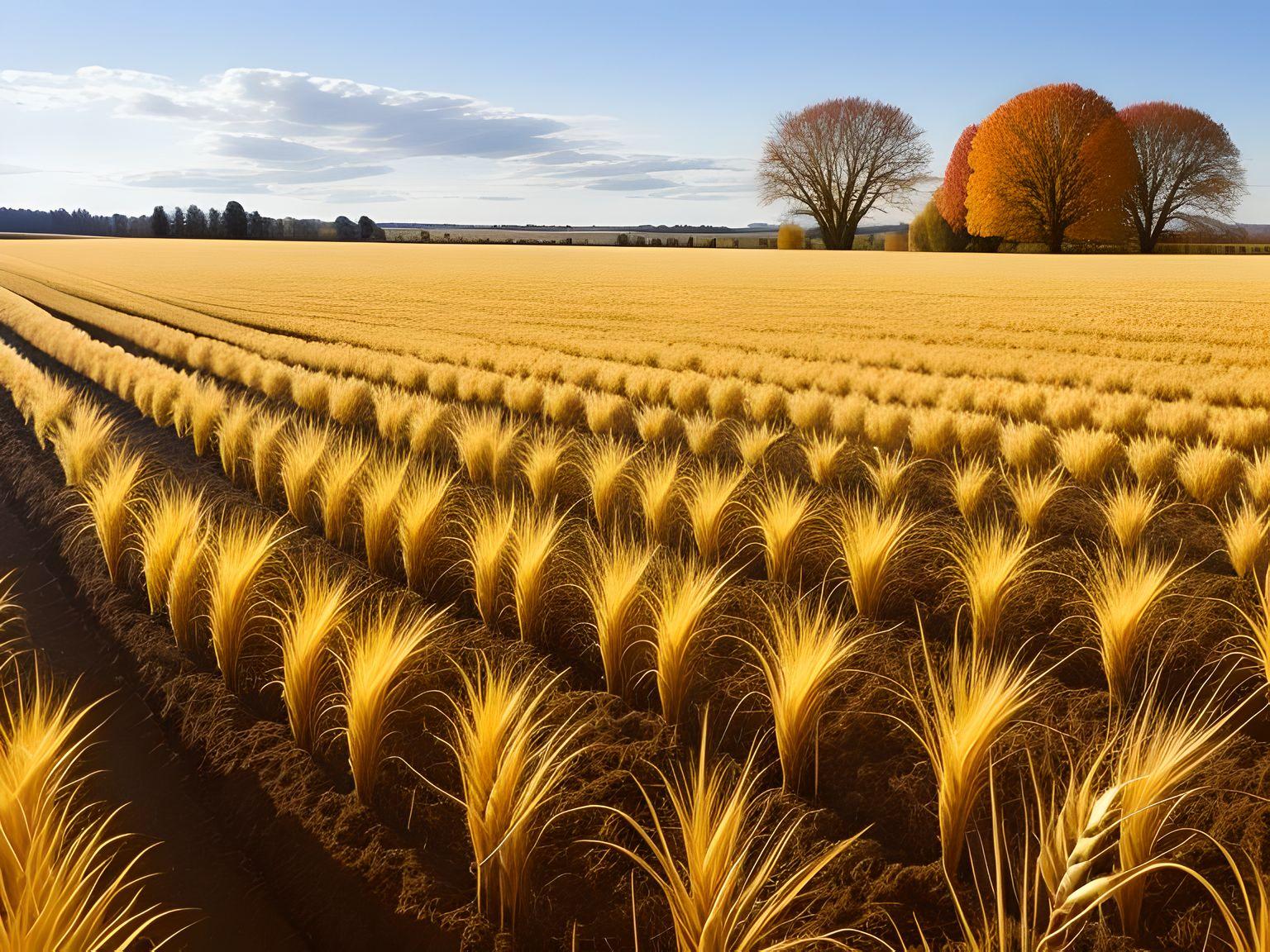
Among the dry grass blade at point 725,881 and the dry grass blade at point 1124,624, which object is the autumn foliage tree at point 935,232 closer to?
the dry grass blade at point 1124,624

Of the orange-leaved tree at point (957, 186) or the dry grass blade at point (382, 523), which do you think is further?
the orange-leaved tree at point (957, 186)

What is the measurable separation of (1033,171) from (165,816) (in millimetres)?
58918

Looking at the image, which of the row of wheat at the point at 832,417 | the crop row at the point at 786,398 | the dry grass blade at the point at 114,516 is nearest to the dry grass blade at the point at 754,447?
the row of wheat at the point at 832,417

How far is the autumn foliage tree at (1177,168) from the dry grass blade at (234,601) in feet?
218

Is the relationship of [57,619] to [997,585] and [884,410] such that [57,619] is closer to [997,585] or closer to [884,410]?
[997,585]

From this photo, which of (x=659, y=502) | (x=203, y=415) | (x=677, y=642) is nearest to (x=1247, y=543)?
(x=659, y=502)

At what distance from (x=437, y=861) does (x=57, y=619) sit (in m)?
3.35

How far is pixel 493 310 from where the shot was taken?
80.4 feet

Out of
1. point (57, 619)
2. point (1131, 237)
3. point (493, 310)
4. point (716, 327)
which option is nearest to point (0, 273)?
point (493, 310)

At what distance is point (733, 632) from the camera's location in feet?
14.3

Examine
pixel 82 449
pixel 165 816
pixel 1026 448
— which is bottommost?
pixel 165 816

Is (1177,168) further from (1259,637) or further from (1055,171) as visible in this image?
(1259,637)

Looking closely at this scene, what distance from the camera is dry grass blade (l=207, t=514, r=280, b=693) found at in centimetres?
406

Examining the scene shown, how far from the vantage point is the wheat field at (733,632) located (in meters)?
2.57
